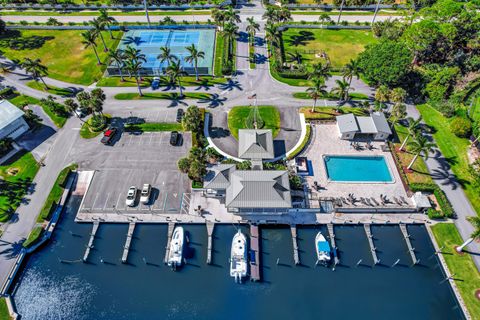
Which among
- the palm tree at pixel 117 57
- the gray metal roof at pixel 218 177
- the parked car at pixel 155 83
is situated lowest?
the gray metal roof at pixel 218 177

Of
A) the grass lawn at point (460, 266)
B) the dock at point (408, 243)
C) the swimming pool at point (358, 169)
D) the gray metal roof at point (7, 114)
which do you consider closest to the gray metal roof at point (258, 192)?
the swimming pool at point (358, 169)

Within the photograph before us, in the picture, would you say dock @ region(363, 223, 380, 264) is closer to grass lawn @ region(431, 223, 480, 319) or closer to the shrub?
grass lawn @ region(431, 223, 480, 319)

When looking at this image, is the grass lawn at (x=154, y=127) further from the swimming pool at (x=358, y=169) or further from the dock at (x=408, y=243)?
the dock at (x=408, y=243)

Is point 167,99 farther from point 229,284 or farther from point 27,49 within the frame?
point 27,49

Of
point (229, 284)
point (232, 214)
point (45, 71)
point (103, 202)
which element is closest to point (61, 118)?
point (45, 71)

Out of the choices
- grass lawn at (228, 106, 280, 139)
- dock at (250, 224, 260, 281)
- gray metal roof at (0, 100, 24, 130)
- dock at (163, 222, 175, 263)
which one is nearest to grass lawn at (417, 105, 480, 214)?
grass lawn at (228, 106, 280, 139)

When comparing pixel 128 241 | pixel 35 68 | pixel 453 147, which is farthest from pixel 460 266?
pixel 35 68
